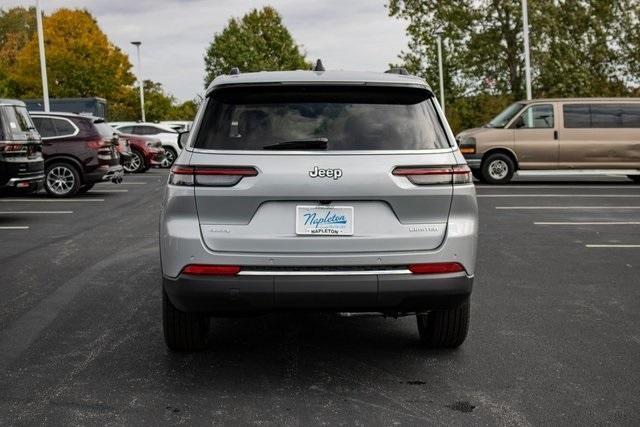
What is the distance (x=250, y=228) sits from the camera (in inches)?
190

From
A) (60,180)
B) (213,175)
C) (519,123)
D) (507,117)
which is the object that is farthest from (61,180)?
(213,175)

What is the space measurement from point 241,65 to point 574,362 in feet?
231

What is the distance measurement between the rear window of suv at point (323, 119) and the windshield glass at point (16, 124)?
958cm

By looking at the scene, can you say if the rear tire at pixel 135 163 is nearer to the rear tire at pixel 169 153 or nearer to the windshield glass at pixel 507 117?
the rear tire at pixel 169 153

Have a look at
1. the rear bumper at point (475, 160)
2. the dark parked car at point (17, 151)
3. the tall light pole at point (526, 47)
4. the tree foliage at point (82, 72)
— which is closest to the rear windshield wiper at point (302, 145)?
the dark parked car at point (17, 151)

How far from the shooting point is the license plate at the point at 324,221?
189 inches

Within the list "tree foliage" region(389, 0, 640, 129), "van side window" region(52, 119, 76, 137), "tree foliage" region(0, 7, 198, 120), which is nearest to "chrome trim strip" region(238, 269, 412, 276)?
"van side window" region(52, 119, 76, 137)

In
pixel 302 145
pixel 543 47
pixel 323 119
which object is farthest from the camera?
pixel 543 47

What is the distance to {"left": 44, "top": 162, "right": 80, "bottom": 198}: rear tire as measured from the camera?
18688 millimetres

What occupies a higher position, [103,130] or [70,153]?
[103,130]

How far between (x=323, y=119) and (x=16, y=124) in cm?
1026

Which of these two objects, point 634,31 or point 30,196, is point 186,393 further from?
point 634,31

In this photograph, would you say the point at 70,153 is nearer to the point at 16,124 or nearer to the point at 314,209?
the point at 16,124

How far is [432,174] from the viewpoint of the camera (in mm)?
4957
